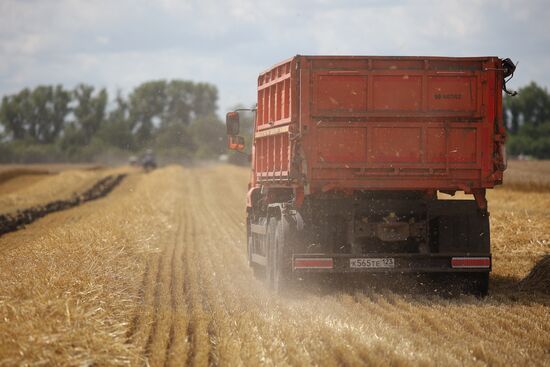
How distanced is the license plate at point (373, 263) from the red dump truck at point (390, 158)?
0.6 inches

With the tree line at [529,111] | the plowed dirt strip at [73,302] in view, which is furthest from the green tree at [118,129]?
the plowed dirt strip at [73,302]

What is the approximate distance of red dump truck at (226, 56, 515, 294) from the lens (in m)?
12.1

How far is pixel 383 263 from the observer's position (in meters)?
12.2

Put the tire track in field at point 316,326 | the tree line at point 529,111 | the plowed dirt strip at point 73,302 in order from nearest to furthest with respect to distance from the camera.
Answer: the plowed dirt strip at point 73,302, the tire track in field at point 316,326, the tree line at point 529,111

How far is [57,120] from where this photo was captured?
146 metres

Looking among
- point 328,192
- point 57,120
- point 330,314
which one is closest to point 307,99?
point 328,192

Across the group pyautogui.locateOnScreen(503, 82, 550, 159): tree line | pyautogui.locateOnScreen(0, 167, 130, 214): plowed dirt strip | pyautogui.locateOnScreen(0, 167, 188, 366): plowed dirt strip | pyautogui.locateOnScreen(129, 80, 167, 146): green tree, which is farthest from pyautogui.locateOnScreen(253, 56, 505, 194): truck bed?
pyautogui.locateOnScreen(129, 80, 167, 146): green tree

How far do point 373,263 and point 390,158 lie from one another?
1495 millimetres

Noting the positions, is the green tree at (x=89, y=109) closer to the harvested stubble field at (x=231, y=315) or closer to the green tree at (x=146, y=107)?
the green tree at (x=146, y=107)

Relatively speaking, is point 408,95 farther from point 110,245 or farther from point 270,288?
point 110,245

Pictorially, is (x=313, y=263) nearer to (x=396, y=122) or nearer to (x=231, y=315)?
(x=231, y=315)

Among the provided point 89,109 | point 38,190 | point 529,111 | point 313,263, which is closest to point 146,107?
point 89,109

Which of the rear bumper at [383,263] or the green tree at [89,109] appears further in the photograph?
the green tree at [89,109]

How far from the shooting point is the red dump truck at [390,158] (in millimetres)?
12133
